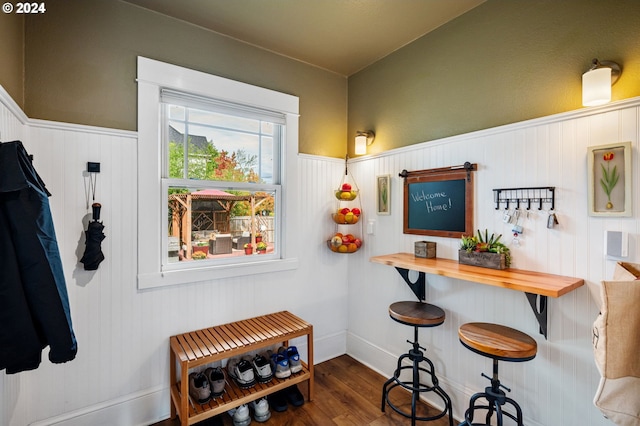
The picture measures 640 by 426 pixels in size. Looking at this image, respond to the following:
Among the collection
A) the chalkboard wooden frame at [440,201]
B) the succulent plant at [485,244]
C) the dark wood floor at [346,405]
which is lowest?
the dark wood floor at [346,405]

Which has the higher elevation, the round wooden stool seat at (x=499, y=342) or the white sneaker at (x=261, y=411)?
the round wooden stool seat at (x=499, y=342)

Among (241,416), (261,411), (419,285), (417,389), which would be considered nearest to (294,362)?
(261,411)

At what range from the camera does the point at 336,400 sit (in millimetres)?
2270

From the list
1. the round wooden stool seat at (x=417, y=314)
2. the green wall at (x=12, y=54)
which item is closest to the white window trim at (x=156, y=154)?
the green wall at (x=12, y=54)

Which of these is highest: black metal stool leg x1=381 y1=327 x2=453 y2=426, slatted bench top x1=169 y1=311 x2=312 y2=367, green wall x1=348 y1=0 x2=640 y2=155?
green wall x1=348 y1=0 x2=640 y2=155

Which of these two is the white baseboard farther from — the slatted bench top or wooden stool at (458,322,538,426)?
wooden stool at (458,322,538,426)

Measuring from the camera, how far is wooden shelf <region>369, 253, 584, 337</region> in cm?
142

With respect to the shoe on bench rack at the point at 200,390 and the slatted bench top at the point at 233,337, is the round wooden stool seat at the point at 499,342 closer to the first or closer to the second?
the slatted bench top at the point at 233,337

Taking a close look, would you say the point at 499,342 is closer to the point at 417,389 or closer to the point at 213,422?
the point at 417,389

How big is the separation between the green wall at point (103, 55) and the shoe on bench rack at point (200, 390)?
1702 mm

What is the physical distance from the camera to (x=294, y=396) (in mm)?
2229

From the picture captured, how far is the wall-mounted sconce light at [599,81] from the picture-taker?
1.41 meters

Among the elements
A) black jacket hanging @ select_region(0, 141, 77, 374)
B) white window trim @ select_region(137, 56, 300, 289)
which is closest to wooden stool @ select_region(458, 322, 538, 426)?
white window trim @ select_region(137, 56, 300, 289)

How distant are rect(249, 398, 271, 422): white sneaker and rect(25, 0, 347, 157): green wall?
2028 mm
